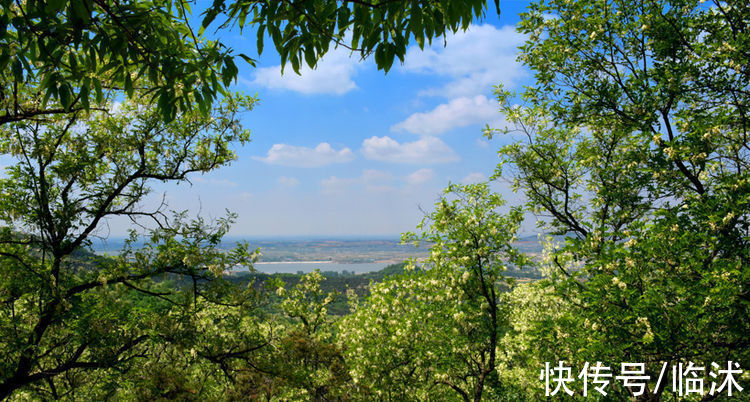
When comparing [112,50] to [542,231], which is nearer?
[112,50]

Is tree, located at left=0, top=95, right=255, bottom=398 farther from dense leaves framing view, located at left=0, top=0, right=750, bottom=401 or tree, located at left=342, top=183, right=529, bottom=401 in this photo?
tree, located at left=342, top=183, right=529, bottom=401

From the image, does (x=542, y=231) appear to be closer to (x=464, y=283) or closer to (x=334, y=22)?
(x=464, y=283)

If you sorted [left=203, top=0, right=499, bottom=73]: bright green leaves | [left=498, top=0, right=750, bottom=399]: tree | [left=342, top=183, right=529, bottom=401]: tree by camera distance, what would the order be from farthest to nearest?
[left=342, top=183, right=529, bottom=401]: tree
[left=498, top=0, right=750, bottom=399]: tree
[left=203, top=0, right=499, bottom=73]: bright green leaves

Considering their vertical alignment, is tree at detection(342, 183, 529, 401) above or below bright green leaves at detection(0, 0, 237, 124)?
below

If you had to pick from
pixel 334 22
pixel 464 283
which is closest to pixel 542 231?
pixel 464 283

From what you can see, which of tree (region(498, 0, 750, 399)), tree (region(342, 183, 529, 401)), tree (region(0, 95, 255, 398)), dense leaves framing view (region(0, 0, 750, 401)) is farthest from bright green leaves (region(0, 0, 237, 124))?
tree (region(342, 183, 529, 401))

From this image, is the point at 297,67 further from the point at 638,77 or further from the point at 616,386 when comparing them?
the point at 616,386

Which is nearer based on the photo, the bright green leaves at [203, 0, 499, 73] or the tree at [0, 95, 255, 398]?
the bright green leaves at [203, 0, 499, 73]

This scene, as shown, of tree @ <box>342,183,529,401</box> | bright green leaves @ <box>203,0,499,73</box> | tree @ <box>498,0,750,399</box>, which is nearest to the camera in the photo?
bright green leaves @ <box>203,0,499,73</box>

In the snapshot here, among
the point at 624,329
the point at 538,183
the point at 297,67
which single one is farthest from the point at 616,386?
the point at 297,67

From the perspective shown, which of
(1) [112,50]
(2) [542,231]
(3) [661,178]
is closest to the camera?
(1) [112,50]

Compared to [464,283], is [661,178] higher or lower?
higher

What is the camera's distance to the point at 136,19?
9.51ft

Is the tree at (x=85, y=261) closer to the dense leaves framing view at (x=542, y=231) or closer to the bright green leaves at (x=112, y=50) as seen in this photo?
the dense leaves framing view at (x=542, y=231)
